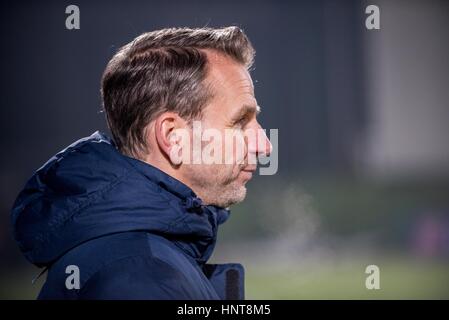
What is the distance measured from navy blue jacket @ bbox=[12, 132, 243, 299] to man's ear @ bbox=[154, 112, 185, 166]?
12 centimetres

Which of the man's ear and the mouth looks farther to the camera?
the mouth

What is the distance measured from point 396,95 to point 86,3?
4.44 m

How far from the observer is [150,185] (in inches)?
53.1

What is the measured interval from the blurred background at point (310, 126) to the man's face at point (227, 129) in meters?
4.54

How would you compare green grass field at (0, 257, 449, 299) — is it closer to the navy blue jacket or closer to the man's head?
the man's head

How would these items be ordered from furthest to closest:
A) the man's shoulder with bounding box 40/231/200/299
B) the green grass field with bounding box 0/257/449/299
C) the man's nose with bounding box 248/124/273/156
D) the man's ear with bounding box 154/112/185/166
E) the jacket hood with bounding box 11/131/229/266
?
the green grass field with bounding box 0/257/449/299
the man's nose with bounding box 248/124/273/156
the man's ear with bounding box 154/112/185/166
the jacket hood with bounding box 11/131/229/266
the man's shoulder with bounding box 40/231/200/299

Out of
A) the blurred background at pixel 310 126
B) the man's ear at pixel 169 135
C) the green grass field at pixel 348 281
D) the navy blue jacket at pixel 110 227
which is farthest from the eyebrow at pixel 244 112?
the green grass field at pixel 348 281

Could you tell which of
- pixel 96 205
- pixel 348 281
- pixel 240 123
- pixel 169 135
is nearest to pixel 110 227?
pixel 96 205

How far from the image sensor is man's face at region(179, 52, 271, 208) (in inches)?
61.3

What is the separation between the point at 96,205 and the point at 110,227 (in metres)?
0.06

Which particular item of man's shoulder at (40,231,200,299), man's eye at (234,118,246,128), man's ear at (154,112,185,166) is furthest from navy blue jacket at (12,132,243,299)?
man's eye at (234,118,246,128)

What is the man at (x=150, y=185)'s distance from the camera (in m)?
1.21

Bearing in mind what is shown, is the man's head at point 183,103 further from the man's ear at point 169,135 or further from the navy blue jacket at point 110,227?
the navy blue jacket at point 110,227
